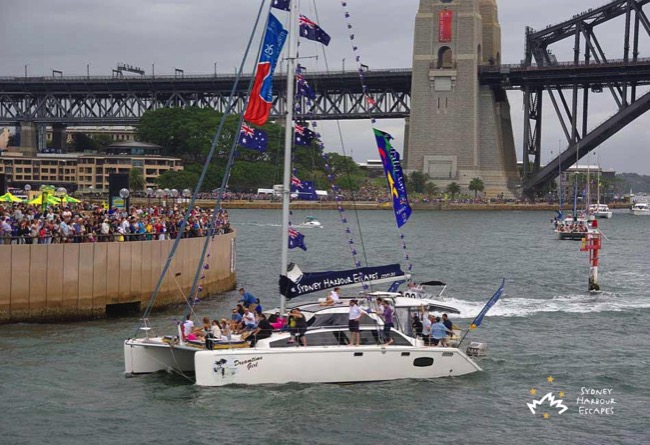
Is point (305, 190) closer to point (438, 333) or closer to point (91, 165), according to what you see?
point (438, 333)

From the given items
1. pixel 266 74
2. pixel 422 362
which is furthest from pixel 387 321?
pixel 266 74

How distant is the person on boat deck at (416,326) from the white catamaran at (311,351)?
0.29 feet

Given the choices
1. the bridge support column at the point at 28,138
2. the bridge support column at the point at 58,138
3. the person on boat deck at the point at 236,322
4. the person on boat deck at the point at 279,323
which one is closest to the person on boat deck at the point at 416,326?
the person on boat deck at the point at 279,323

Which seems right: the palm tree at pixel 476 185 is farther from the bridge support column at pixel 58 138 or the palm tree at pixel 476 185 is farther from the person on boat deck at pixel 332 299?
the person on boat deck at pixel 332 299

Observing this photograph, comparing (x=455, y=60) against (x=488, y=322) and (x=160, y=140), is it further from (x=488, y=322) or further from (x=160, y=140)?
(x=488, y=322)

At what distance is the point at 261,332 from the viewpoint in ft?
79.2

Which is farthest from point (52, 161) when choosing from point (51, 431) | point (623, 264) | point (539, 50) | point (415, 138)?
point (51, 431)

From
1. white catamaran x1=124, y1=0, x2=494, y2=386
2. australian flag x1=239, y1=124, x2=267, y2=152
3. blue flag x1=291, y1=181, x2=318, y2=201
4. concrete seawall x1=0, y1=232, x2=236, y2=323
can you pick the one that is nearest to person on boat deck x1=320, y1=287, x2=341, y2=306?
white catamaran x1=124, y1=0, x2=494, y2=386

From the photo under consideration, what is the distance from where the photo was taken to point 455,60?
150000mm

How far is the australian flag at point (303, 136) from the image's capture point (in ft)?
83.8

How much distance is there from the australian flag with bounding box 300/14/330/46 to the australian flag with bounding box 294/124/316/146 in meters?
2.11

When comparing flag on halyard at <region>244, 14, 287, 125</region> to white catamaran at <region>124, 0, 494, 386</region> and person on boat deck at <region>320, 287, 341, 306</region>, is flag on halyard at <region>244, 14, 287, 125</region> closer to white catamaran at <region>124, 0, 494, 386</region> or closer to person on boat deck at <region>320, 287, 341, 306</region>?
white catamaran at <region>124, 0, 494, 386</region>

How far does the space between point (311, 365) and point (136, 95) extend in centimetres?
16153

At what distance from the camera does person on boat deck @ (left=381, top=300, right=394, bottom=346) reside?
24.6 m
